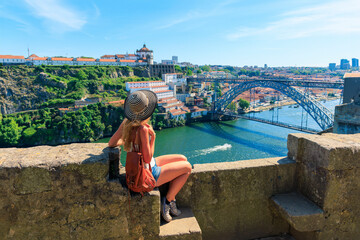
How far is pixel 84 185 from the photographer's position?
1.32 metres

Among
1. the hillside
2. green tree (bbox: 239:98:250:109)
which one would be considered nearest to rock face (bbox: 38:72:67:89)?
the hillside

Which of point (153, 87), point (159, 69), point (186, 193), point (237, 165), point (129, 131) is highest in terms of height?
point (159, 69)

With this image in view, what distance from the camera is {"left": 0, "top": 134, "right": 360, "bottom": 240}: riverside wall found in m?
1.28

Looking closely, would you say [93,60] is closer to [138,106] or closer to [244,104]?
[244,104]

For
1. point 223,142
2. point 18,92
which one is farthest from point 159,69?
point 223,142

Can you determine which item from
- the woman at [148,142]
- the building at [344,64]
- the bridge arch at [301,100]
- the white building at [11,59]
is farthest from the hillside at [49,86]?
the building at [344,64]

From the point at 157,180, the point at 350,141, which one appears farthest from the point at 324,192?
the point at 157,180

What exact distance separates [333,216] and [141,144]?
→ 52.2 inches

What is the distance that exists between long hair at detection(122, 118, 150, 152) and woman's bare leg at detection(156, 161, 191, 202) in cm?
27

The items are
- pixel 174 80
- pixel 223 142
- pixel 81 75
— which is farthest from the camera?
pixel 174 80

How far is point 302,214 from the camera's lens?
1.66 m

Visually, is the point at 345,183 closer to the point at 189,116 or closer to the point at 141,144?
the point at 141,144

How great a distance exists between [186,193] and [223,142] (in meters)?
21.9

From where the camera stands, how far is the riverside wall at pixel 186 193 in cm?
128
